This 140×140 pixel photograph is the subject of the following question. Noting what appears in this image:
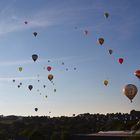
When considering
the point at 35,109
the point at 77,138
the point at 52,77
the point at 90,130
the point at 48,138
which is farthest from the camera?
the point at 90,130

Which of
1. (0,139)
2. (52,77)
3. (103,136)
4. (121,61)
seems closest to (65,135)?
(103,136)

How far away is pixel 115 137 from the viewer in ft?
348

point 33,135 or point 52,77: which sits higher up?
point 52,77

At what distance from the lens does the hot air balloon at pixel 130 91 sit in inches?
2483

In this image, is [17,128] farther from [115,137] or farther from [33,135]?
[115,137]

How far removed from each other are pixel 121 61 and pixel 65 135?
178 ft

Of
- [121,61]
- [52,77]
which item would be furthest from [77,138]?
[121,61]

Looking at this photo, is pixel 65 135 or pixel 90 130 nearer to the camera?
pixel 65 135

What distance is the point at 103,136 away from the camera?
4250 inches

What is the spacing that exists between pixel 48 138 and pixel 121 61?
243 feet

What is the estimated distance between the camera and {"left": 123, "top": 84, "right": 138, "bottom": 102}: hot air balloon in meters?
63.1

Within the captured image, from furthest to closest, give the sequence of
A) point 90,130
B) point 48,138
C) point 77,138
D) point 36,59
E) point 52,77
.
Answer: point 90,130, point 48,138, point 77,138, point 52,77, point 36,59

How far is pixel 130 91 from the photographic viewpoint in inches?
2518

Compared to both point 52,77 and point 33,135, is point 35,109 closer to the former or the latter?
point 33,135
